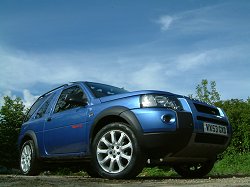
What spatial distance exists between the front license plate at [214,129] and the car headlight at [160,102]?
0.45m

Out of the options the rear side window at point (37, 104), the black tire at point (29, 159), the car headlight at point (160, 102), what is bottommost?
the black tire at point (29, 159)

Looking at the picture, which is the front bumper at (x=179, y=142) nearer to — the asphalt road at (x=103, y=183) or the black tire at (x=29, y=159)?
the asphalt road at (x=103, y=183)

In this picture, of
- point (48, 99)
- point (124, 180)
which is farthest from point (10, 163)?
point (124, 180)

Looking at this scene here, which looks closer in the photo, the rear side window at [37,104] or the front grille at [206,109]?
the front grille at [206,109]

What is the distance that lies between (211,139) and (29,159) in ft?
11.5

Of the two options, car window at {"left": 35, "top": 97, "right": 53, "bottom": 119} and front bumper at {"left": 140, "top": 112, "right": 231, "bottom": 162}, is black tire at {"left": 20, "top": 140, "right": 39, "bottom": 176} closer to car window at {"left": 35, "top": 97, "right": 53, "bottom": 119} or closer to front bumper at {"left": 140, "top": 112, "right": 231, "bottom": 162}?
car window at {"left": 35, "top": 97, "right": 53, "bottom": 119}

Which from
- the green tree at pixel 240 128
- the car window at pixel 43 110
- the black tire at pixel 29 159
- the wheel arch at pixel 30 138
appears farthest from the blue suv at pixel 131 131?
the green tree at pixel 240 128

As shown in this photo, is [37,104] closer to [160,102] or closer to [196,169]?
[196,169]

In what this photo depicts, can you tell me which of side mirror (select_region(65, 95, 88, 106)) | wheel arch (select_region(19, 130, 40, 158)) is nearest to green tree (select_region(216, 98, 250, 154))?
wheel arch (select_region(19, 130, 40, 158))

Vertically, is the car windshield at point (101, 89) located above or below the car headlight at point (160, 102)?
above

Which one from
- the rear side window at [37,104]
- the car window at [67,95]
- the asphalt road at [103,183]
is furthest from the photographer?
the rear side window at [37,104]

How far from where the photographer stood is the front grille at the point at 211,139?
16.2ft

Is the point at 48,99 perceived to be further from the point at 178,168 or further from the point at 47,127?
the point at 178,168

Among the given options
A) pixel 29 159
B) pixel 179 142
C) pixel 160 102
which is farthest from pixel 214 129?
pixel 29 159
